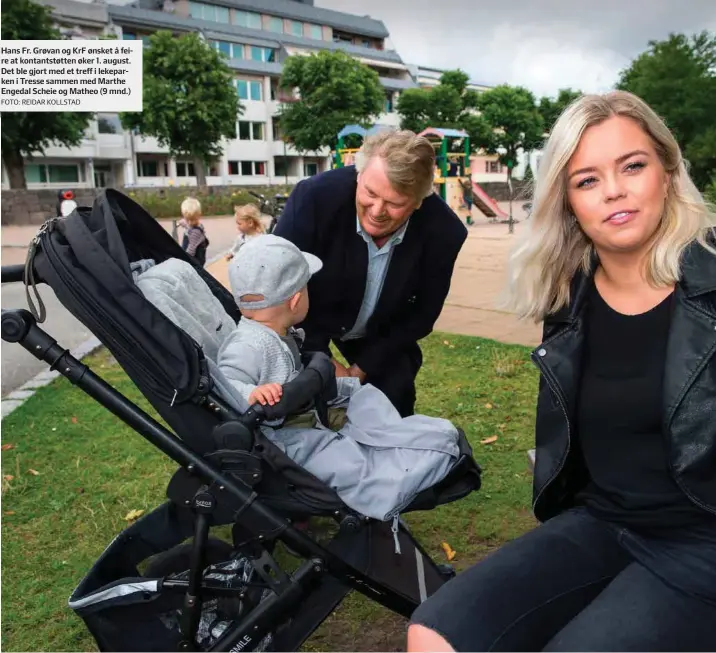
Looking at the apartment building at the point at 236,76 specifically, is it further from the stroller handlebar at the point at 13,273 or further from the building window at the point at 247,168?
the stroller handlebar at the point at 13,273

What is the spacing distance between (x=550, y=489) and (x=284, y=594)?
87cm

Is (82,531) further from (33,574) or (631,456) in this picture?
(631,456)

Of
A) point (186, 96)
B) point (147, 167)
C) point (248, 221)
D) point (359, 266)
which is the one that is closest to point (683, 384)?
point (359, 266)

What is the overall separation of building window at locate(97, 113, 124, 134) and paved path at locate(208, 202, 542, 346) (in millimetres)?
37253

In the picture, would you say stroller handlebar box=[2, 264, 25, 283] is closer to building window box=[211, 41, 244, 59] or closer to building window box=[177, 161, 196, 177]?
building window box=[177, 161, 196, 177]

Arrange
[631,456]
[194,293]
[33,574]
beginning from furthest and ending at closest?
[33,574] < [194,293] < [631,456]

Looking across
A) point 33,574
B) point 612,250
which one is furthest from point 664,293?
point 33,574

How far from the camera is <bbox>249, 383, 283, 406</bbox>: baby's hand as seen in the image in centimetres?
215

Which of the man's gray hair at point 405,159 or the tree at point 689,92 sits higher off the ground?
the tree at point 689,92

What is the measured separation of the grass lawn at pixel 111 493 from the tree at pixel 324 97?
43.5 m

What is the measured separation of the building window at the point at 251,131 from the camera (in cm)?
5531

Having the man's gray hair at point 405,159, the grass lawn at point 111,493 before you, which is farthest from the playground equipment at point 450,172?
the man's gray hair at point 405,159

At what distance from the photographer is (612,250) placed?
6.29 feet

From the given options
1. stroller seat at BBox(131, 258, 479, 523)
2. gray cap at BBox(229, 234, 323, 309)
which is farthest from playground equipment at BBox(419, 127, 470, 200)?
gray cap at BBox(229, 234, 323, 309)
